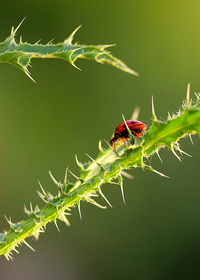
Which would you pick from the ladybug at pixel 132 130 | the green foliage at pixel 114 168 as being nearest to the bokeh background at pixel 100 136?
the ladybug at pixel 132 130

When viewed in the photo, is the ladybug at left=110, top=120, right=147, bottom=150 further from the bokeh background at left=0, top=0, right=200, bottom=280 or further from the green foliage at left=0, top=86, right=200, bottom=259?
Result: the bokeh background at left=0, top=0, right=200, bottom=280

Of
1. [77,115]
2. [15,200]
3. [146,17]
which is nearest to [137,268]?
[15,200]

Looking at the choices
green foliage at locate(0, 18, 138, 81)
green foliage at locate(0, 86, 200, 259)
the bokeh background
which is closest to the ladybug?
green foliage at locate(0, 86, 200, 259)

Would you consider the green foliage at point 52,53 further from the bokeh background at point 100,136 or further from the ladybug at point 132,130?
the bokeh background at point 100,136

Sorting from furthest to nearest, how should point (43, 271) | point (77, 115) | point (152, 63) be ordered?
1. point (152, 63)
2. point (77, 115)
3. point (43, 271)
